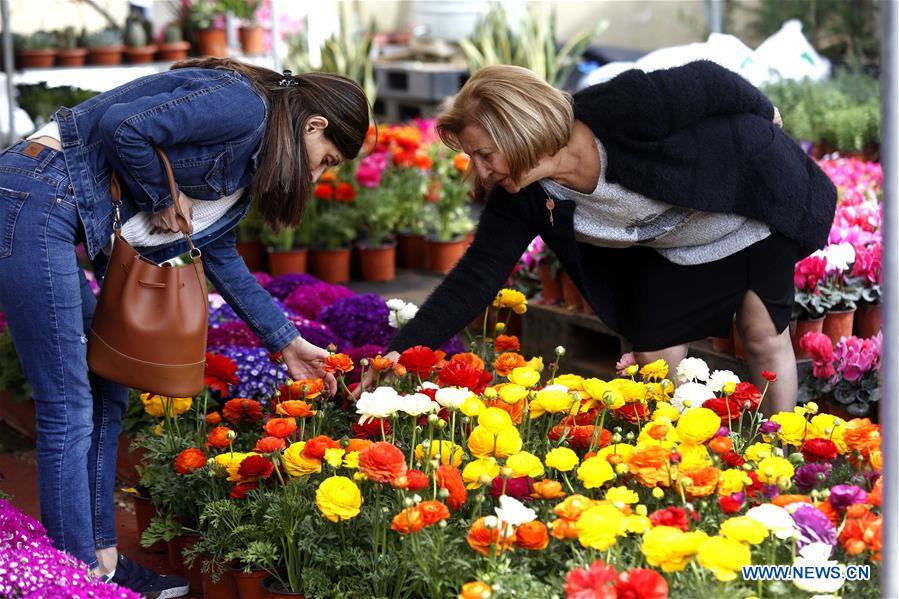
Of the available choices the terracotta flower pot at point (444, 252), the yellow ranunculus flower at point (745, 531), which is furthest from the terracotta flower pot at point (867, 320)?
the terracotta flower pot at point (444, 252)

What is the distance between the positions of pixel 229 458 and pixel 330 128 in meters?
0.76

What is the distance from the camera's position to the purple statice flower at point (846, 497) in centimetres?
194

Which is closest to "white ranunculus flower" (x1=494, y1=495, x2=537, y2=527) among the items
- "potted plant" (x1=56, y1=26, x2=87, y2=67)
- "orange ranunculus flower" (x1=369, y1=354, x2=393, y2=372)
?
"orange ranunculus flower" (x1=369, y1=354, x2=393, y2=372)

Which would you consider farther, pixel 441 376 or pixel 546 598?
pixel 441 376

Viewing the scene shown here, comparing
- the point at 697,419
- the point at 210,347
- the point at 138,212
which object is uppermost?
the point at 138,212

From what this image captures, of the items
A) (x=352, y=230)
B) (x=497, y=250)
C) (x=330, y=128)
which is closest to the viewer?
(x=330, y=128)

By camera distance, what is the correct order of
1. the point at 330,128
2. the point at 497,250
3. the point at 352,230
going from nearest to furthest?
the point at 330,128 < the point at 497,250 < the point at 352,230

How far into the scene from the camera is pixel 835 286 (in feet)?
12.3

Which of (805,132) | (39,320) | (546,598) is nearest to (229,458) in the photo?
(39,320)

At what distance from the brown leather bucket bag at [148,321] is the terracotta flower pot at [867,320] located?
2.41 metres

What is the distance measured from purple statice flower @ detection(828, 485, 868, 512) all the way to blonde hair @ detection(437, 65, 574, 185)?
1.06 metres

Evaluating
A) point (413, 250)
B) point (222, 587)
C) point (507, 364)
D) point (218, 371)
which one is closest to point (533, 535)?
point (507, 364)

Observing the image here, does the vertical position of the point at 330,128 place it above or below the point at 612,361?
above

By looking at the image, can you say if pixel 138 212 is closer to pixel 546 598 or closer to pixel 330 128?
pixel 330 128
